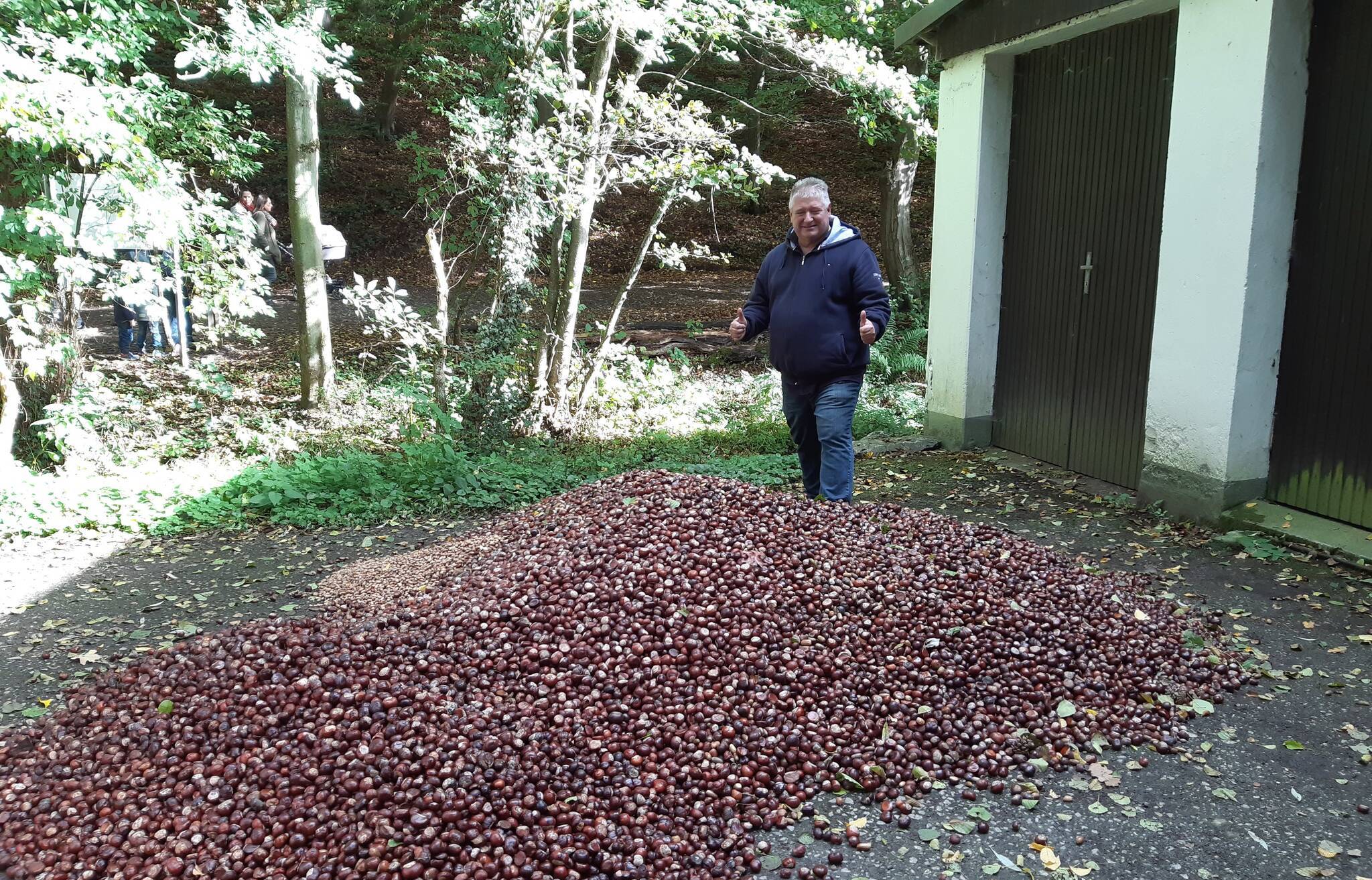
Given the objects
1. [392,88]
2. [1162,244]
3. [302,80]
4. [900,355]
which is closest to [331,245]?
[302,80]

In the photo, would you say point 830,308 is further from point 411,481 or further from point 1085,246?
point 411,481

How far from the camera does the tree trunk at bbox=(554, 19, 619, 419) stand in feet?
26.3

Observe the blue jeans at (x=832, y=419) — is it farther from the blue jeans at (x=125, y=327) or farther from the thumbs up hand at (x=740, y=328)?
the blue jeans at (x=125, y=327)

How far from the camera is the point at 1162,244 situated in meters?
5.91

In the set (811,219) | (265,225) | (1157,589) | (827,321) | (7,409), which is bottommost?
(1157,589)

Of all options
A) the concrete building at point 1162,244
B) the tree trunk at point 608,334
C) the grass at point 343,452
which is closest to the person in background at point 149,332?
the grass at point 343,452

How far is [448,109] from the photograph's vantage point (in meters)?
8.05

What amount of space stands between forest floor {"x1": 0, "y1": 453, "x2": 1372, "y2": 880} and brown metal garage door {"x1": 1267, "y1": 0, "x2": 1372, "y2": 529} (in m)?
0.53

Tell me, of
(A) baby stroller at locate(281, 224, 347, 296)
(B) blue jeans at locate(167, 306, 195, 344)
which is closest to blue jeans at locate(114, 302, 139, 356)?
(B) blue jeans at locate(167, 306, 195, 344)

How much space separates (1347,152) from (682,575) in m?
4.10

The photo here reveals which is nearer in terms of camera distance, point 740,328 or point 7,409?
point 740,328

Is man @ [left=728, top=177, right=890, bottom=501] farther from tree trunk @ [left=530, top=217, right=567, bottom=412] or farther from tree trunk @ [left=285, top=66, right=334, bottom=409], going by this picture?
tree trunk @ [left=285, top=66, right=334, bottom=409]

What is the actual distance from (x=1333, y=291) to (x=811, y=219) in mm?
2754

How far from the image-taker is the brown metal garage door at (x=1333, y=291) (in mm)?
5023
